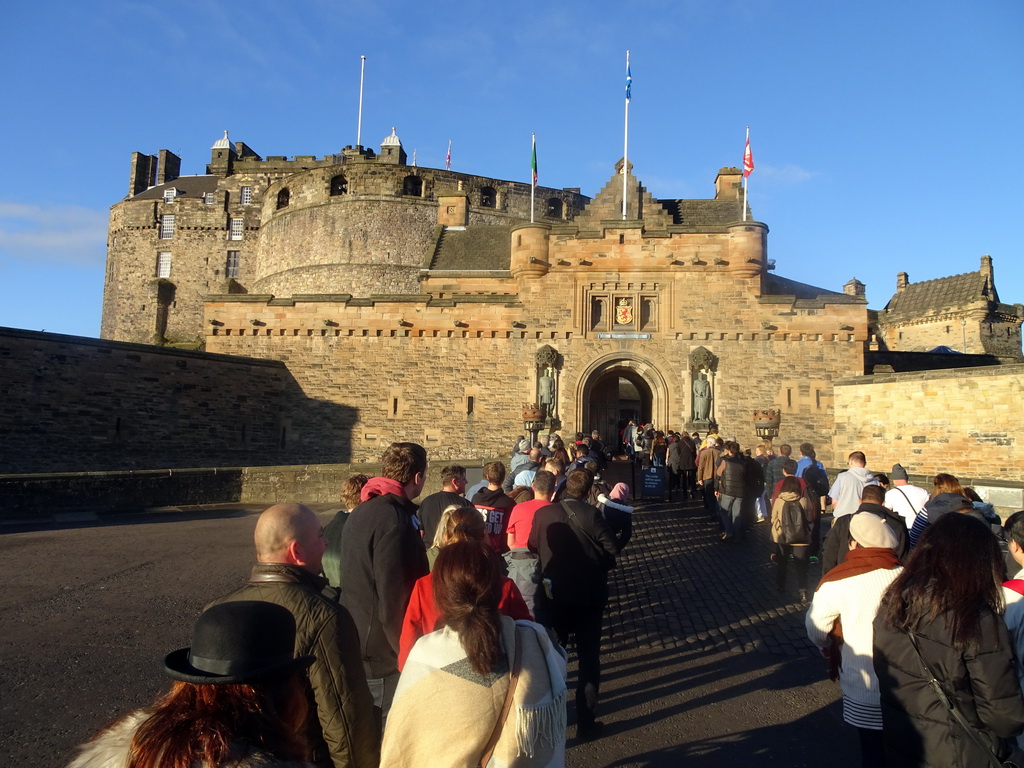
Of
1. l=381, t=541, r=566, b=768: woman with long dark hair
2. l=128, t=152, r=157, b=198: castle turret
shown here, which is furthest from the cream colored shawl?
l=128, t=152, r=157, b=198: castle turret

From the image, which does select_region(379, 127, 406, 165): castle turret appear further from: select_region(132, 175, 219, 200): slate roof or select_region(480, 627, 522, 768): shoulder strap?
select_region(480, 627, 522, 768): shoulder strap

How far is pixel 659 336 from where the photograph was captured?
22281 millimetres

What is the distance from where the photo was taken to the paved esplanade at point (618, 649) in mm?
4414

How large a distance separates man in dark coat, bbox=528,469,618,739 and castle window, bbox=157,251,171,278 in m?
49.1

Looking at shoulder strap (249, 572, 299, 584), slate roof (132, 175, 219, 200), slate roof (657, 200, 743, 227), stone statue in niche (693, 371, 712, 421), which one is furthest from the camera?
slate roof (132, 175, 219, 200)

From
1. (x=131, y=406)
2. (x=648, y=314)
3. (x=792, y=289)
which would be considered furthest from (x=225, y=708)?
(x=792, y=289)

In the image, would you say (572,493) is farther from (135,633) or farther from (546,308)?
(546,308)

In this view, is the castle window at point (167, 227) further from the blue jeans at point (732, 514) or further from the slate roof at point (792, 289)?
the blue jeans at point (732, 514)

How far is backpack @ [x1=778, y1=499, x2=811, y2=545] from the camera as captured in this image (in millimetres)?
7902

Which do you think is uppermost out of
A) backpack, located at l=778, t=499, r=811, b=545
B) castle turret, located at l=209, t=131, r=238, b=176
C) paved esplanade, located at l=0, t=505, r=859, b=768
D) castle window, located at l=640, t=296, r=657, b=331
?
castle turret, located at l=209, t=131, r=238, b=176

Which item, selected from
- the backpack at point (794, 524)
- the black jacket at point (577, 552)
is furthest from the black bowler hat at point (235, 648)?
the backpack at point (794, 524)

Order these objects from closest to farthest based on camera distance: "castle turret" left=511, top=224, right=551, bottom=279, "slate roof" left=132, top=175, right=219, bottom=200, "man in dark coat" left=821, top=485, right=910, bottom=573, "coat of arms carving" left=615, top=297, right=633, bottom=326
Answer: "man in dark coat" left=821, top=485, right=910, bottom=573 < "coat of arms carving" left=615, top=297, right=633, bottom=326 < "castle turret" left=511, top=224, right=551, bottom=279 < "slate roof" left=132, top=175, right=219, bottom=200

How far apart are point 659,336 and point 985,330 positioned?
2787cm

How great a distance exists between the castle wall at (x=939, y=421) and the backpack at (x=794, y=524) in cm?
1151
